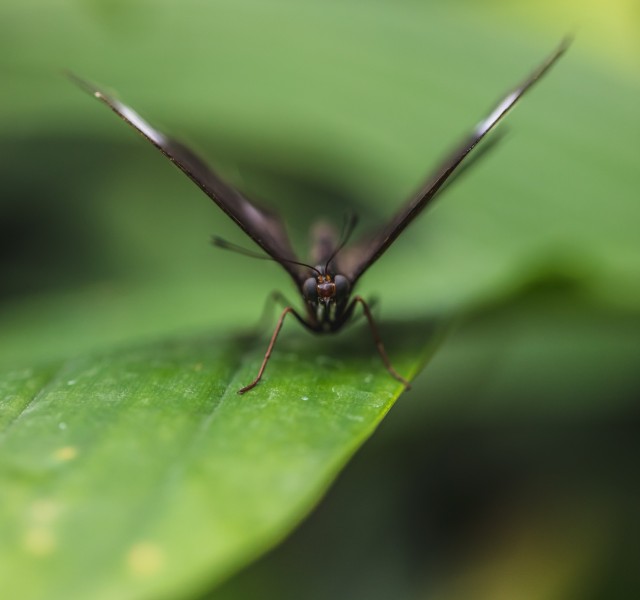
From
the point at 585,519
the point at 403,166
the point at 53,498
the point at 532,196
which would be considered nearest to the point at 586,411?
the point at 585,519

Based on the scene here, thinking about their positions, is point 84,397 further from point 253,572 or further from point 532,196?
point 532,196

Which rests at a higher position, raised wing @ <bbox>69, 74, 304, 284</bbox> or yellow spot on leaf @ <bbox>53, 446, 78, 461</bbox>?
raised wing @ <bbox>69, 74, 304, 284</bbox>

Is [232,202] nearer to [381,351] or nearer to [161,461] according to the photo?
[381,351]

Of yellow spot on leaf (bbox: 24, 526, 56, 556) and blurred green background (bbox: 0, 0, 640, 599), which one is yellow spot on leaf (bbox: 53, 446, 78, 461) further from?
blurred green background (bbox: 0, 0, 640, 599)

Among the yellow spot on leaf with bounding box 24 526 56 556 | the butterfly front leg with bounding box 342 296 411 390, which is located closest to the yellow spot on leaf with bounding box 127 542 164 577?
the yellow spot on leaf with bounding box 24 526 56 556

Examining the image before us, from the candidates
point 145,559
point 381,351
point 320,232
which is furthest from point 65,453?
point 320,232

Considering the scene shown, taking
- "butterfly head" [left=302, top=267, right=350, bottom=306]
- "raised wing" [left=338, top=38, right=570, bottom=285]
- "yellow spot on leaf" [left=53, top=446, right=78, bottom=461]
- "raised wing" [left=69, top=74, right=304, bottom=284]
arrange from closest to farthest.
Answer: "yellow spot on leaf" [left=53, top=446, right=78, bottom=461] → "raised wing" [left=338, top=38, right=570, bottom=285] → "raised wing" [left=69, top=74, right=304, bottom=284] → "butterfly head" [left=302, top=267, right=350, bottom=306]
